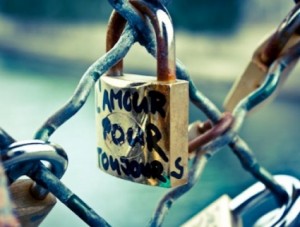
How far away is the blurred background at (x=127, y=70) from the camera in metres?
2.79

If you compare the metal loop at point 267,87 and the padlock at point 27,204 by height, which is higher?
the padlock at point 27,204

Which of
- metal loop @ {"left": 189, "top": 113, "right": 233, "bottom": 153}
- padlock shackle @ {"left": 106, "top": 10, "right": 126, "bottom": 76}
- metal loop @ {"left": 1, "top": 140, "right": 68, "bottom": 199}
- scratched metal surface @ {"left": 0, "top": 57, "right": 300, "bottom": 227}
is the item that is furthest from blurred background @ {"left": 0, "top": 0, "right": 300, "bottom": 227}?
metal loop @ {"left": 1, "top": 140, "right": 68, "bottom": 199}

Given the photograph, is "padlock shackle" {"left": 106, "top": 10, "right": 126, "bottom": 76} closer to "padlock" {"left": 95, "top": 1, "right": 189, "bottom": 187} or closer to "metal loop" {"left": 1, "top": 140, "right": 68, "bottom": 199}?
"padlock" {"left": 95, "top": 1, "right": 189, "bottom": 187}

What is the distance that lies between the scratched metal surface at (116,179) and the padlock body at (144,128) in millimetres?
1177

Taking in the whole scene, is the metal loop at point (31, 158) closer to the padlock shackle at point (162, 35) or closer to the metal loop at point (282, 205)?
the padlock shackle at point (162, 35)

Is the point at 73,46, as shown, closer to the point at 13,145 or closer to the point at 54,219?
the point at 54,219

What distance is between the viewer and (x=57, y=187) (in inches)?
21.1

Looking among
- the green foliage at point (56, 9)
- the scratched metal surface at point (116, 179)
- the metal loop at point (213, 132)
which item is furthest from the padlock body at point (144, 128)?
the green foliage at point (56, 9)

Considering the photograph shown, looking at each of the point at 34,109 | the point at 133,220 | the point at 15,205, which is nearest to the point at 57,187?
the point at 15,205

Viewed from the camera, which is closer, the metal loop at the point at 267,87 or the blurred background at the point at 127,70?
the metal loop at the point at 267,87

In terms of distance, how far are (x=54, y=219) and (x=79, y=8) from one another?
596 centimetres

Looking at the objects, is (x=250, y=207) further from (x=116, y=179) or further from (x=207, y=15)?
(x=207, y=15)

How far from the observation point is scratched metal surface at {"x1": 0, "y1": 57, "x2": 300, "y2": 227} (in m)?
2.61

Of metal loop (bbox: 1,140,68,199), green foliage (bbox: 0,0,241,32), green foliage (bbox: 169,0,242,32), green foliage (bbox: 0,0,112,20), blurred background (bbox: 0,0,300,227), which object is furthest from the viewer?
green foliage (bbox: 0,0,112,20)
